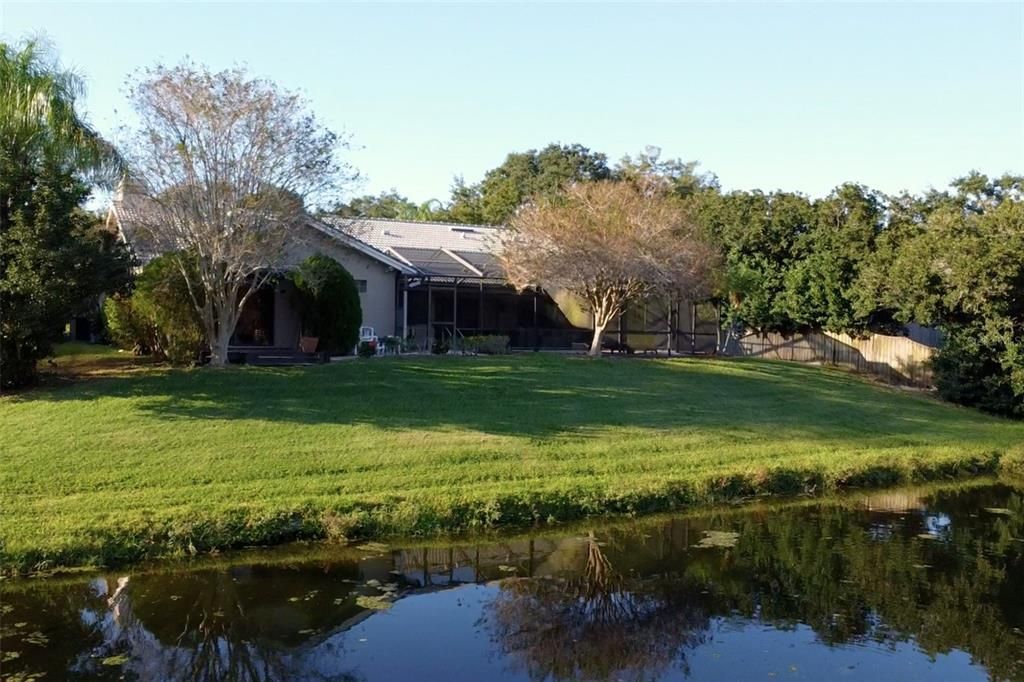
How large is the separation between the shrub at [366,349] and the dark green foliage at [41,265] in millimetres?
7450

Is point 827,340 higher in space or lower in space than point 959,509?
higher

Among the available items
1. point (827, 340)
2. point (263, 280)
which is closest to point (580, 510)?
point (263, 280)

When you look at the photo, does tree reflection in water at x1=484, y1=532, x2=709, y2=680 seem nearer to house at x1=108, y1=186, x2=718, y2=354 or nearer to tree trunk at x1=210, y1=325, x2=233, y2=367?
tree trunk at x1=210, y1=325, x2=233, y2=367

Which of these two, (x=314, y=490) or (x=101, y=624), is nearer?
(x=101, y=624)

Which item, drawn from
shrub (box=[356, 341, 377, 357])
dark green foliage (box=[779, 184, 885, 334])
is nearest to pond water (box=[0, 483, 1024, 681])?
shrub (box=[356, 341, 377, 357])

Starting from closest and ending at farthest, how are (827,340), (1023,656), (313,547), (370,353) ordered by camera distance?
1. (1023,656)
2. (313,547)
3. (370,353)
4. (827,340)

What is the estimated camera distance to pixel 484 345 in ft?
83.5

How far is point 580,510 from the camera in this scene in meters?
14.0

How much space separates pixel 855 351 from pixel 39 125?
24.6 m

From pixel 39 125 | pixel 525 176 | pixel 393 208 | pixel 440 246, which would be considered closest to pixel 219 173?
pixel 39 125

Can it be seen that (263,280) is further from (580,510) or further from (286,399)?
(580,510)

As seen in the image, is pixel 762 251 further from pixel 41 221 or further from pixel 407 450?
pixel 41 221

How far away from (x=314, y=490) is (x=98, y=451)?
3401 mm

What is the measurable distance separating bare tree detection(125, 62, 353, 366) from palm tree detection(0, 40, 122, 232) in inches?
29.5
